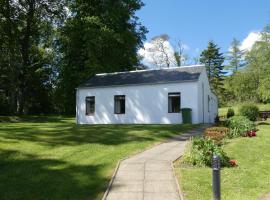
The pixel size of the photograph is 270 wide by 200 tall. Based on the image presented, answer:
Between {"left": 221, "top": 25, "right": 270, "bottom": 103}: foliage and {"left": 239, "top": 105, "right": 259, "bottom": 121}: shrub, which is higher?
{"left": 221, "top": 25, "right": 270, "bottom": 103}: foliage

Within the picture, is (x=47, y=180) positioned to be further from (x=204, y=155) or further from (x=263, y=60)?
(x=263, y=60)

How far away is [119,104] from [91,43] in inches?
429

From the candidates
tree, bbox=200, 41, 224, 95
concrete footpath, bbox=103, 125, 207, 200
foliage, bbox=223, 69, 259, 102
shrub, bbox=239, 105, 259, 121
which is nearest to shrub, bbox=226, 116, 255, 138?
concrete footpath, bbox=103, 125, 207, 200

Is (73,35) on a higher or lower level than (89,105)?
higher

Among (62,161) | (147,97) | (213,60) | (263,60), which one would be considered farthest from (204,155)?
(213,60)

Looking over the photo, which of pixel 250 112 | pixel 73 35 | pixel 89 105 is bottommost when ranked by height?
pixel 250 112

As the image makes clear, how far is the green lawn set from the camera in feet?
26.8

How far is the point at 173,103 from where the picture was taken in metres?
28.8

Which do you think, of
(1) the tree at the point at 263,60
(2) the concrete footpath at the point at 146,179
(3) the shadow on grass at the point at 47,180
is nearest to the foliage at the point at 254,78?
(1) the tree at the point at 263,60

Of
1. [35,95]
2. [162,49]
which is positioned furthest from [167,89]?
[162,49]

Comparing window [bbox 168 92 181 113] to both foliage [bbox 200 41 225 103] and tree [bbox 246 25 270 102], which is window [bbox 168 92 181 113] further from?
foliage [bbox 200 41 225 103]

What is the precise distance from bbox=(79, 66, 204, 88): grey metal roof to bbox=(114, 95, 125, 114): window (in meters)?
1.13

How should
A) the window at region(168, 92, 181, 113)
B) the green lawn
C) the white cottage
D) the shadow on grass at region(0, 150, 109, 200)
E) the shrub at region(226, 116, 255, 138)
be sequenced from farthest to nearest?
the window at region(168, 92, 181, 113) < the white cottage < the shrub at region(226, 116, 255, 138) < the shadow on grass at region(0, 150, 109, 200) < the green lawn

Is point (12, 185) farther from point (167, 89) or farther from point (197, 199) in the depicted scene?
point (167, 89)
